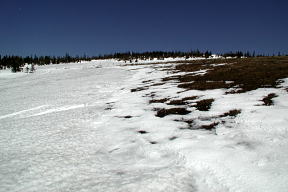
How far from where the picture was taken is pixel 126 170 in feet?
25.3

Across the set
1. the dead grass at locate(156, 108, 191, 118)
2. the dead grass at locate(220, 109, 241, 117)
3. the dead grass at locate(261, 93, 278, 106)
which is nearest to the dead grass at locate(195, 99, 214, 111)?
the dead grass at locate(156, 108, 191, 118)

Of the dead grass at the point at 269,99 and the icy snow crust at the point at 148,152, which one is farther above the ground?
the dead grass at the point at 269,99

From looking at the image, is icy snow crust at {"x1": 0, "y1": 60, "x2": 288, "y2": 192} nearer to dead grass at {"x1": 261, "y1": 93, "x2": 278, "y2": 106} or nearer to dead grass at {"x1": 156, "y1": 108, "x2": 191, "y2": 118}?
dead grass at {"x1": 261, "y1": 93, "x2": 278, "y2": 106}

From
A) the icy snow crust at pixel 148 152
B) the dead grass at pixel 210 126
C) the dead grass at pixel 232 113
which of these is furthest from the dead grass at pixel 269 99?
the dead grass at pixel 210 126

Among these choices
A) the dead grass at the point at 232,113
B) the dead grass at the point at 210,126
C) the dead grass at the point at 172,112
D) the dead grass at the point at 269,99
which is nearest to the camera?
the dead grass at the point at 210,126

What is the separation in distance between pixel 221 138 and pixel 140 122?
14.8 ft

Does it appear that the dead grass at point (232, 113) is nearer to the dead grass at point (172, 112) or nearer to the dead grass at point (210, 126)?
the dead grass at point (210, 126)

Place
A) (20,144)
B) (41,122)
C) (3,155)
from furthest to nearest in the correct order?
(41,122)
(20,144)
(3,155)

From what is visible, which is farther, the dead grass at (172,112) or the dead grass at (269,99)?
the dead grass at (172,112)

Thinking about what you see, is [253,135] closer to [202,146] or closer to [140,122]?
[202,146]

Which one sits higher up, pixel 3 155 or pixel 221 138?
pixel 221 138

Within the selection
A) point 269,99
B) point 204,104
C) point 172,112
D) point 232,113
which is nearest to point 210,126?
point 232,113

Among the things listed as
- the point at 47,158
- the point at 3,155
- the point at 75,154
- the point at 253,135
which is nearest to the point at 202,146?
the point at 253,135

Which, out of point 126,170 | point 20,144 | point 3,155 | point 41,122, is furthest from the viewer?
point 41,122
